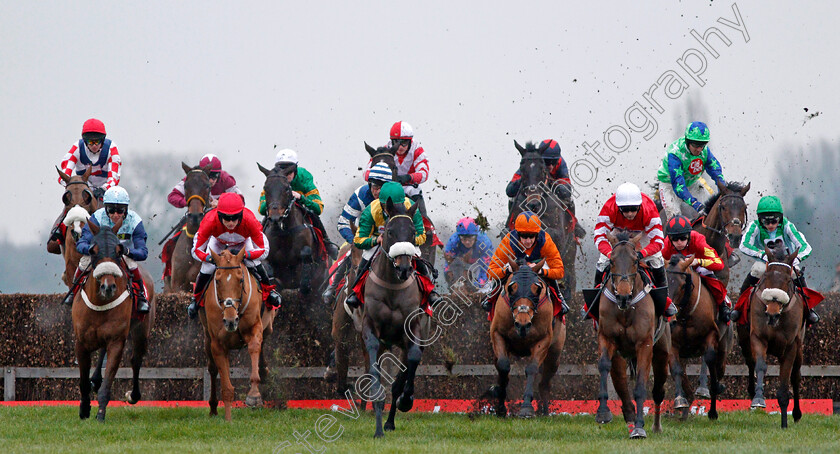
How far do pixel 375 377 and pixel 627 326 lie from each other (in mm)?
2434

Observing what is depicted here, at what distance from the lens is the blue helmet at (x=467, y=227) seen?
1564 cm

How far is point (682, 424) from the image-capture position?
34.7ft

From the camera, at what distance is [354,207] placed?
12602 mm

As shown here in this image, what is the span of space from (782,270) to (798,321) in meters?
0.61

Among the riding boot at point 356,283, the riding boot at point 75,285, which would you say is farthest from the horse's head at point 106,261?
the riding boot at point 356,283

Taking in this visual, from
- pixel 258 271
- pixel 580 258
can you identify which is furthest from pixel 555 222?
pixel 258 271

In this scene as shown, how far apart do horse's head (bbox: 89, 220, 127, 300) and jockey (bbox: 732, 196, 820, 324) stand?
22.1 feet

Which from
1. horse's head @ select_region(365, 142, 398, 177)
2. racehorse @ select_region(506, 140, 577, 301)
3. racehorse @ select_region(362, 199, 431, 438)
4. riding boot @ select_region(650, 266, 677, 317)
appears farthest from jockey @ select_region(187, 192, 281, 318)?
riding boot @ select_region(650, 266, 677, 317)

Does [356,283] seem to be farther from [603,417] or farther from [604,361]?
[603,417]

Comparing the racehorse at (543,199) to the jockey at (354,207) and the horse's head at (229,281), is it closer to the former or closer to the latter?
the jockey at (354,207)

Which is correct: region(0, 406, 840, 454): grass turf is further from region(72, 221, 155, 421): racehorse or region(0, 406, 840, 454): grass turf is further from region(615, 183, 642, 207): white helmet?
region(615, 183, 642, 207): white helmet

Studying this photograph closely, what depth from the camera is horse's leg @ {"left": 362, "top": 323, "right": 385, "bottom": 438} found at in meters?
9.22

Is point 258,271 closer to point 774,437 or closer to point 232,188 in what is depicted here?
point 232,188

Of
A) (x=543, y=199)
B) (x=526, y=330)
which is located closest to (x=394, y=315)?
(x=526, y=330)
